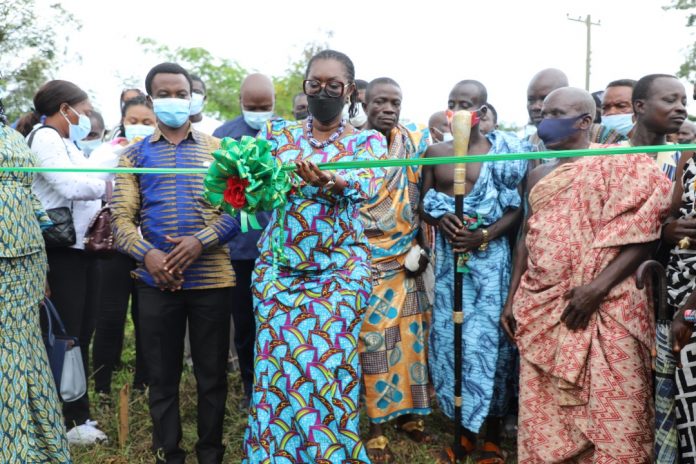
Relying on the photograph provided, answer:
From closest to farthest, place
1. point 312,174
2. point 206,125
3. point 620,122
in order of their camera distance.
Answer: point 312,174 → point 620,122 → point 206,125

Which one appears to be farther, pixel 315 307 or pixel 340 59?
pixel 340 59

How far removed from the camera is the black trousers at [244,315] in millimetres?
5535

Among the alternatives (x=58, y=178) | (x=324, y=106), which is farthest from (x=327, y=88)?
(x=58, y=178)

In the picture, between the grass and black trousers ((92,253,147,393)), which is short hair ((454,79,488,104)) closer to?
the grass

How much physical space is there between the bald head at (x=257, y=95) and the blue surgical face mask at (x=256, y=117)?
0.05 metres

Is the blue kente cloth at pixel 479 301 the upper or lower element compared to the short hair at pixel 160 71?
lower

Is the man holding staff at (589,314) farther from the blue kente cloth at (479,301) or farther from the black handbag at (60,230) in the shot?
the black handbag at (60,230)

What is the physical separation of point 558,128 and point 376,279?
1.54 meters

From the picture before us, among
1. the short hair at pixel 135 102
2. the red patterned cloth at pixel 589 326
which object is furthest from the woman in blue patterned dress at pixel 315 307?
the short hair at pixel 135 102

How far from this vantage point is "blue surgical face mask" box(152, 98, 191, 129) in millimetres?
4301

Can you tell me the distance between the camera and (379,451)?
484cm

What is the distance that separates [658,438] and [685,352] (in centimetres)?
48

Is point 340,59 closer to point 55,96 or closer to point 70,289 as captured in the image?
point 55,96

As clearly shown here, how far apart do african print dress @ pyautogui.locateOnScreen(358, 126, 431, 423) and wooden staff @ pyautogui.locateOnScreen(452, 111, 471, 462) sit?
43cm
